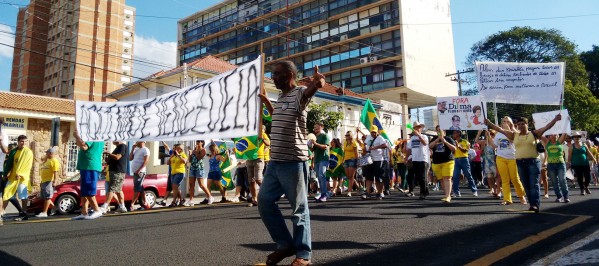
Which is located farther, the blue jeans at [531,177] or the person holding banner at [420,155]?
the person holding banner at [420,155]

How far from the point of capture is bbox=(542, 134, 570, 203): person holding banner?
8422 mm

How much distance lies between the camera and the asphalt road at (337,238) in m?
3.71

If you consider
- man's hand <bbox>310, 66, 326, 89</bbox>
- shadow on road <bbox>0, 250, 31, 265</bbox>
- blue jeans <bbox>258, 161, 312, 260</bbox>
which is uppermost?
man's hand <bbox>310, 66, 326, 89</bbox>

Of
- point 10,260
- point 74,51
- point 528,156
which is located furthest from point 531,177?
point 74,51

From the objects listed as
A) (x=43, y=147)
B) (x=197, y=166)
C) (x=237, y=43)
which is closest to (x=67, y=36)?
(x=237, y=43)

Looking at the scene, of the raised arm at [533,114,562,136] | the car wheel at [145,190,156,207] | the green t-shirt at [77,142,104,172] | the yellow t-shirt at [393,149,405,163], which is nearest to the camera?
the raised arm at [533,114,562,136]

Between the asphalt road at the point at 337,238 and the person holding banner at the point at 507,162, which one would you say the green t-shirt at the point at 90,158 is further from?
the person holding banner at the point at 507,162

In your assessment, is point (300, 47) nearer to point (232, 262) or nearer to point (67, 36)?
point (67, 36)

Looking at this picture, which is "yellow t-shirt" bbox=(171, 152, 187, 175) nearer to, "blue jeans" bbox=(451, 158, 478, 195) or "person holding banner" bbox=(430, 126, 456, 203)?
"person holding banner" bbox=(430, 126, 456, 203)

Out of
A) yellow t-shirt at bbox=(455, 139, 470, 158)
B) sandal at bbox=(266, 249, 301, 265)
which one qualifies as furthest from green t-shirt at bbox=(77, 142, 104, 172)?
yellow t-shirt at bbox=(455, 139, 470, 158)

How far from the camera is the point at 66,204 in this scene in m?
10.3

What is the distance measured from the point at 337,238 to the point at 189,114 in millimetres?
2587

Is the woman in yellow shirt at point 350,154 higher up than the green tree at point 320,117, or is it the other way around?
the green tree at point 320,117

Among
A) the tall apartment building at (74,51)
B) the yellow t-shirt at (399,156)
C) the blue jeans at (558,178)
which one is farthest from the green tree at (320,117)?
the tall apartment building at (74,51)
